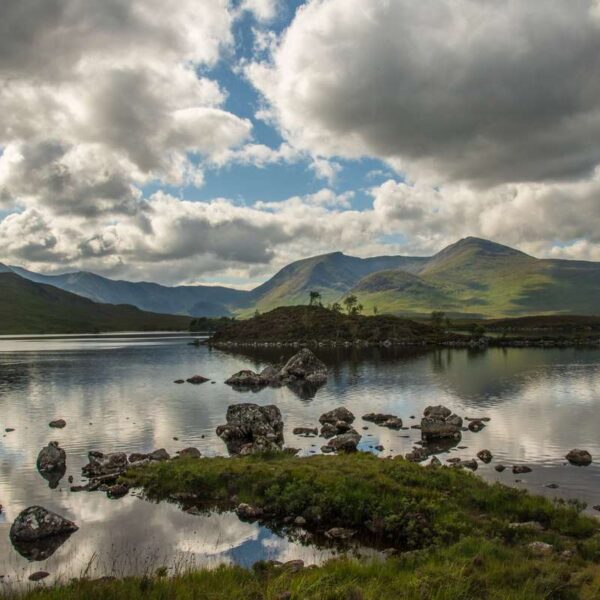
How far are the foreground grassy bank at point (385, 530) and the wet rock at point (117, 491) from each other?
1.29 m

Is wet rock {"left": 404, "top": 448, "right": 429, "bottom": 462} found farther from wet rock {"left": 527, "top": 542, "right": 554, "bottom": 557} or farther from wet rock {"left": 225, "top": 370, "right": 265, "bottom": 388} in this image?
wet rock {"left": 225, "top": 370, "right": 265, "bottom": 388}

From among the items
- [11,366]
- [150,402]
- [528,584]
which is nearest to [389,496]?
[528,584]

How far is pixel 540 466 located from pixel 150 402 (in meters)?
66.1

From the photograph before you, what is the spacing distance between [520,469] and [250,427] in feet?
102

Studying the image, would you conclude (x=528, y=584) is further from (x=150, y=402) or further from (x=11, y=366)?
(x=11, y=366)

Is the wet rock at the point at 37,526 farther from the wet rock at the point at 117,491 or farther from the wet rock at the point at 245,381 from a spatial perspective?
the wet rock at the point at 245,381

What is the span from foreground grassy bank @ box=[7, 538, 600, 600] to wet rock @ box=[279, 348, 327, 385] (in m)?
98.7

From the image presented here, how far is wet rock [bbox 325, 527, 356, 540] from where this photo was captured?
30875 mm

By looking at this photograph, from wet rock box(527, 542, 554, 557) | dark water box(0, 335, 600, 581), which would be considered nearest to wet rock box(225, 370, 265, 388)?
dark water box(0, 335, 600, 581)

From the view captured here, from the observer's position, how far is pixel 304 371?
128 m

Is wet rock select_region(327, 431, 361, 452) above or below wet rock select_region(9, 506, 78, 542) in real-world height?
below

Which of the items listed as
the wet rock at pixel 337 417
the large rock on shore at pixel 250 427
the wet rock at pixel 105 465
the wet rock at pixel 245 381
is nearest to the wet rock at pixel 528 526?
the large rock on shore at pixel 250 427

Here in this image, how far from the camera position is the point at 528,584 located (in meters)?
19.9

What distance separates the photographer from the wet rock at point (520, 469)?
45281 mm
